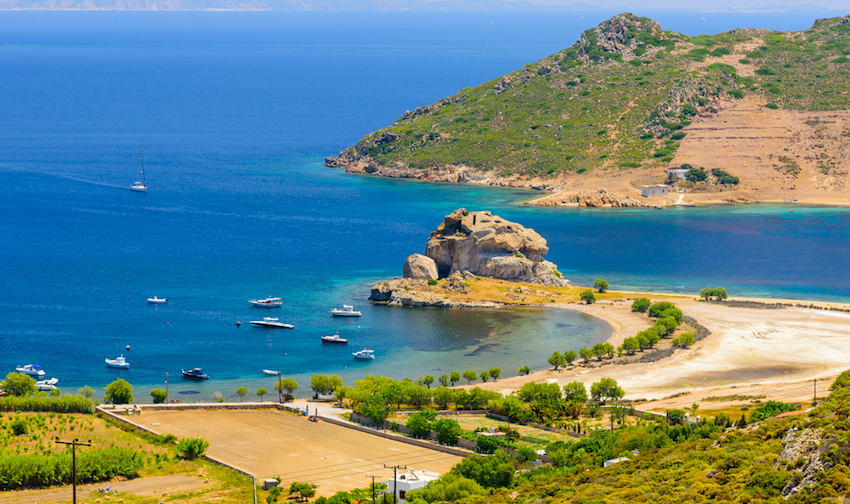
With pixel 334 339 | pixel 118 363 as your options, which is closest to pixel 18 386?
pixel 118 363

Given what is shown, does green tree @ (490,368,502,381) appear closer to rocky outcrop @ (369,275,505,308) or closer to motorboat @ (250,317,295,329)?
motorboat @ (250,317,295,329)

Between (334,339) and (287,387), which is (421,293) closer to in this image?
(334,339)

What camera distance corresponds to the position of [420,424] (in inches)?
3615

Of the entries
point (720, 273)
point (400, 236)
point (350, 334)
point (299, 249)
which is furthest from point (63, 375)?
point (720, 273)

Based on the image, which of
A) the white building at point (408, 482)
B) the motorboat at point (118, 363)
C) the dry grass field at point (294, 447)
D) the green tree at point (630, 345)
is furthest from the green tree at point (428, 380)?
the motorboat at point (118, 363)

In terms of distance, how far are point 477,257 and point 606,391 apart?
58.6 metres

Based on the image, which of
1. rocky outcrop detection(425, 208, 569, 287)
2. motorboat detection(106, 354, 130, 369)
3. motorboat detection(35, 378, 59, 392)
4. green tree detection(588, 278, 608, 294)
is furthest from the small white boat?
motorboat detection(35, 378, 59, 392)

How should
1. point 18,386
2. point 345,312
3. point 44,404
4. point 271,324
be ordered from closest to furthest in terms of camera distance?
point 44,404 → point 18,386 → point 271,324 → point 345,312

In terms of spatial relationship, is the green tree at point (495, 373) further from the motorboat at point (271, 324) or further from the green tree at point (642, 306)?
the green tree at point (642, 306)

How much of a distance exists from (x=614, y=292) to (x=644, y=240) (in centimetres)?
4093

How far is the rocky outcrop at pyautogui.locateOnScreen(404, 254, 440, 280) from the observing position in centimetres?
15912

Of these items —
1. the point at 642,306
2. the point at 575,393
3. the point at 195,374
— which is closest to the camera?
the point at 575,393

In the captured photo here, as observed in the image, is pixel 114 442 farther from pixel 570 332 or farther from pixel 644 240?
pixel 644 240

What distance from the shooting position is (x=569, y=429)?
9600 centimetres
